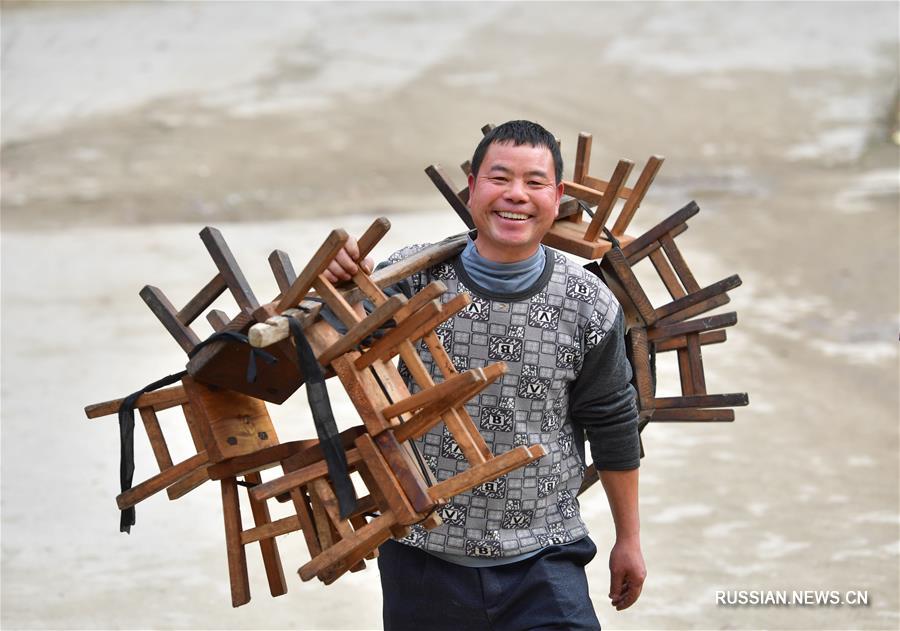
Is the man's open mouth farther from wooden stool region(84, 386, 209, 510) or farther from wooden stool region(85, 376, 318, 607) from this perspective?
wooden stool region(84, 386, 209, 510)

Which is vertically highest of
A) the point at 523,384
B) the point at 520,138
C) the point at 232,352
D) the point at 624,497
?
the point at 520,138

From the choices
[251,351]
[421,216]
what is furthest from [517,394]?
[421,216]

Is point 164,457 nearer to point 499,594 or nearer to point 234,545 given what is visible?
point 234,545

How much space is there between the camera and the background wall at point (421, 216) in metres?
5.78

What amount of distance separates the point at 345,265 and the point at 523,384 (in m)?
0.51

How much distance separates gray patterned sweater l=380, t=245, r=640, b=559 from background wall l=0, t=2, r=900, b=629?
2322 mm

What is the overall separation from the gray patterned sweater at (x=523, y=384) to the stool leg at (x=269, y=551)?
306 mm

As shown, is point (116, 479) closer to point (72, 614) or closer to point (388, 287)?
point (72, 614)

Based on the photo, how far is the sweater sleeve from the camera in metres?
2.98

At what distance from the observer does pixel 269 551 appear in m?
2.95

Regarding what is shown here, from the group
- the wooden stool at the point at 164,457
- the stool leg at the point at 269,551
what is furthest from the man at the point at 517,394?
the wooden stool at the point at 164,457

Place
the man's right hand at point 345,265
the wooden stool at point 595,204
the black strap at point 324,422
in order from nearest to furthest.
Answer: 1. the black strap at point 324,422
2. the man's right hand at point 345,265
3. the wooden stool at point 595,204

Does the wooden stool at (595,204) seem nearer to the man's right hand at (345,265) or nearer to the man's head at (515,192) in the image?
the man's head at (515,192)

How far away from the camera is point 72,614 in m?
5.15
